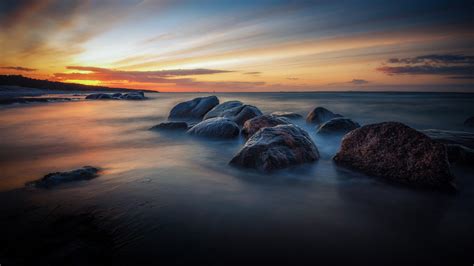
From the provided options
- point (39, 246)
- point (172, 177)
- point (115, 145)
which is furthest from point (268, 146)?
point (115, 145)

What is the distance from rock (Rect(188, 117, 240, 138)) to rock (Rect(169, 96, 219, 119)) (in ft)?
17.8

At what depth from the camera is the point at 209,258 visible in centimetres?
206

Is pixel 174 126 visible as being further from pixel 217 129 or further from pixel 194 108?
pixel 194 108

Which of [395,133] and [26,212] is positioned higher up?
[395,133]

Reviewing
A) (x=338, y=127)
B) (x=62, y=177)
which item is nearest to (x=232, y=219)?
(x=62, y=177)

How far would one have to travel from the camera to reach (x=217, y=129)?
23.9 feet

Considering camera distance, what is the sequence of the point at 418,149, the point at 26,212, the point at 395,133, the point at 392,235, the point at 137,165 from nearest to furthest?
the point at 392,235
the point at 26,212
the point at 418,149
the point at 395,133
the point at 137,165

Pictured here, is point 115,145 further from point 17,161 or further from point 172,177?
point 172,177

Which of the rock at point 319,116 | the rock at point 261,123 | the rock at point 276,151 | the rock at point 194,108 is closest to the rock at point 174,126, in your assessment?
the rock at point 261,123

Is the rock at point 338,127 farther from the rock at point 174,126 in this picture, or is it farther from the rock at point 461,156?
the rock at point 174,126

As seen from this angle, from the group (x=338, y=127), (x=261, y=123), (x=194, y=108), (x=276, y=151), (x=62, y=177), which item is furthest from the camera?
(x=194, y=108)

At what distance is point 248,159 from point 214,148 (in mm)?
1813

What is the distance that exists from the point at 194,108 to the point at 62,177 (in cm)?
1003

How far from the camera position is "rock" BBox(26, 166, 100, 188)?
11.5ft
